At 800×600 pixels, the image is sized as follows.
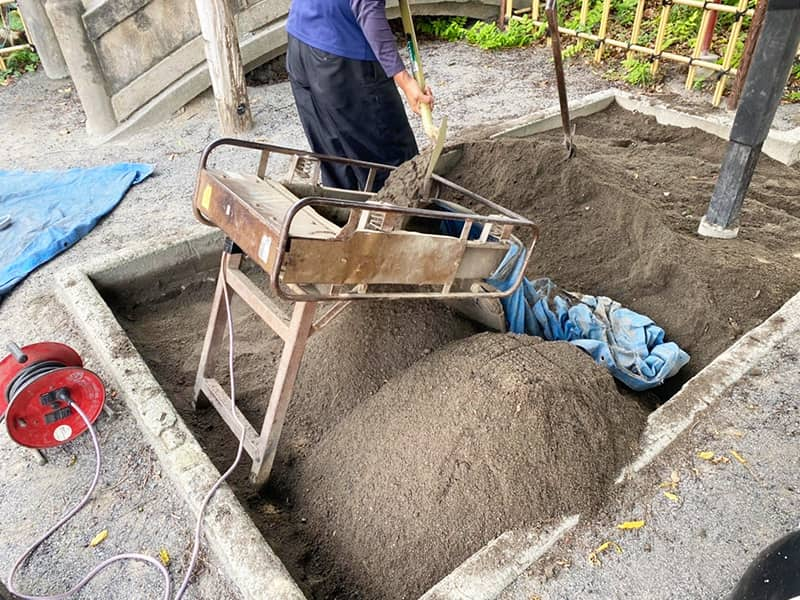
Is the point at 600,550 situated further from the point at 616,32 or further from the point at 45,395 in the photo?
the point at 616,32

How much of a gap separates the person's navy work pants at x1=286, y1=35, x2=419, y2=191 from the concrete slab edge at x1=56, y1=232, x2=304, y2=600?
1429mm

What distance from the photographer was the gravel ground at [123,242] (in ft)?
7.36

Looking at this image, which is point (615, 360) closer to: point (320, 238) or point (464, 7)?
point (320, 238)

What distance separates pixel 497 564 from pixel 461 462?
40 cm

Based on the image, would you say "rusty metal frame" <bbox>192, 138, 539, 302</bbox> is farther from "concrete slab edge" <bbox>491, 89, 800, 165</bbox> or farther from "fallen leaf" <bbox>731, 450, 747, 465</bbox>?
"concrete slab edge" <bbox>491, 89, 800, 165</bbox>

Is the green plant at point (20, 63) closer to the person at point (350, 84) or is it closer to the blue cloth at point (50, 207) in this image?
the blue cloth at point (50, 207)

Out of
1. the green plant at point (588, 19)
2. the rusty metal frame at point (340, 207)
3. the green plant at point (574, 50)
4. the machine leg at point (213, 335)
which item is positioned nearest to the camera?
the rusty metal frame at point (340, 207)

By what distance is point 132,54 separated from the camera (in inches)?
256

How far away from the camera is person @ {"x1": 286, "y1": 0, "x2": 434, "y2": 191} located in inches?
113

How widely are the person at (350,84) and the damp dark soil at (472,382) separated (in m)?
0.73

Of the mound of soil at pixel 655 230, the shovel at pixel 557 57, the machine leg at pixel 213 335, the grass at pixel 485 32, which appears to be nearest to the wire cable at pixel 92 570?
the machine leg at pixel 213 335

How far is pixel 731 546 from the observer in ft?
6.68

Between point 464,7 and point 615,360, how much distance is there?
26.4 ft

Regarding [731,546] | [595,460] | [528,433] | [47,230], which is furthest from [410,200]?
[47,230]
